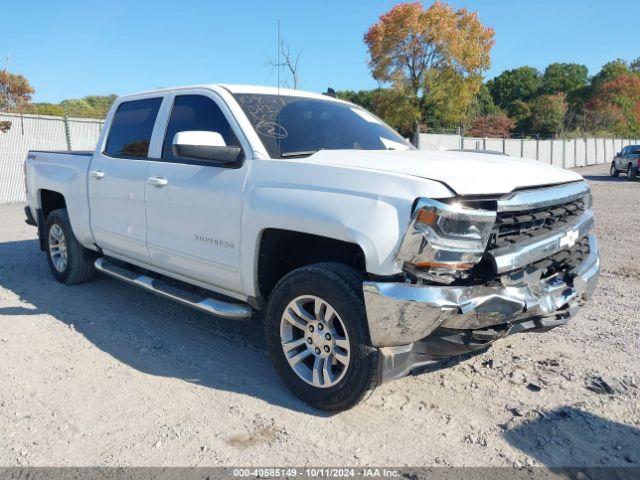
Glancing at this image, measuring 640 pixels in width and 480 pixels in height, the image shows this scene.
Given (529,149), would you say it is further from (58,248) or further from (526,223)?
(526,223)

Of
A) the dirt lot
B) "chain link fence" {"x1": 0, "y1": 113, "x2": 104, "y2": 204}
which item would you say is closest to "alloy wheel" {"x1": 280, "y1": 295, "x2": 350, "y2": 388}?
the dirt lot

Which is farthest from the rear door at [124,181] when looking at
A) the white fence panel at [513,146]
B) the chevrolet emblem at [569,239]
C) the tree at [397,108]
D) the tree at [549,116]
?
the tree at [549,116]

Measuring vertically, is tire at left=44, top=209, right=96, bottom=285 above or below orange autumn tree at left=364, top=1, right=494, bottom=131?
below

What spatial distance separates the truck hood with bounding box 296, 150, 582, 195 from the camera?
2938 millimetres

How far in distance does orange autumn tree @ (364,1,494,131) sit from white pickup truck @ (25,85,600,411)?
32002mm

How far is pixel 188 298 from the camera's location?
4.12 m

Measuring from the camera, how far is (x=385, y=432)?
3105mm

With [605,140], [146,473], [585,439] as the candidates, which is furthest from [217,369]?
[605,140]

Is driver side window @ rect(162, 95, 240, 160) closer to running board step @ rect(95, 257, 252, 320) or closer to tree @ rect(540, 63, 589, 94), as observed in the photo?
running board step @ rect(95, 257, 252, 320)

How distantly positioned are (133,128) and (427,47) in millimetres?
32659

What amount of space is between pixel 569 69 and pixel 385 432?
8918 cm

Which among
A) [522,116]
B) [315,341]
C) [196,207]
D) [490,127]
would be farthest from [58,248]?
[522,116]

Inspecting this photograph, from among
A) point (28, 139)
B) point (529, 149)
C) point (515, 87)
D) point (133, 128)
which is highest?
point (515, 87)

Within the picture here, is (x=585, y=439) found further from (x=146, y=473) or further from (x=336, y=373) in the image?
(x=146, y=473)
